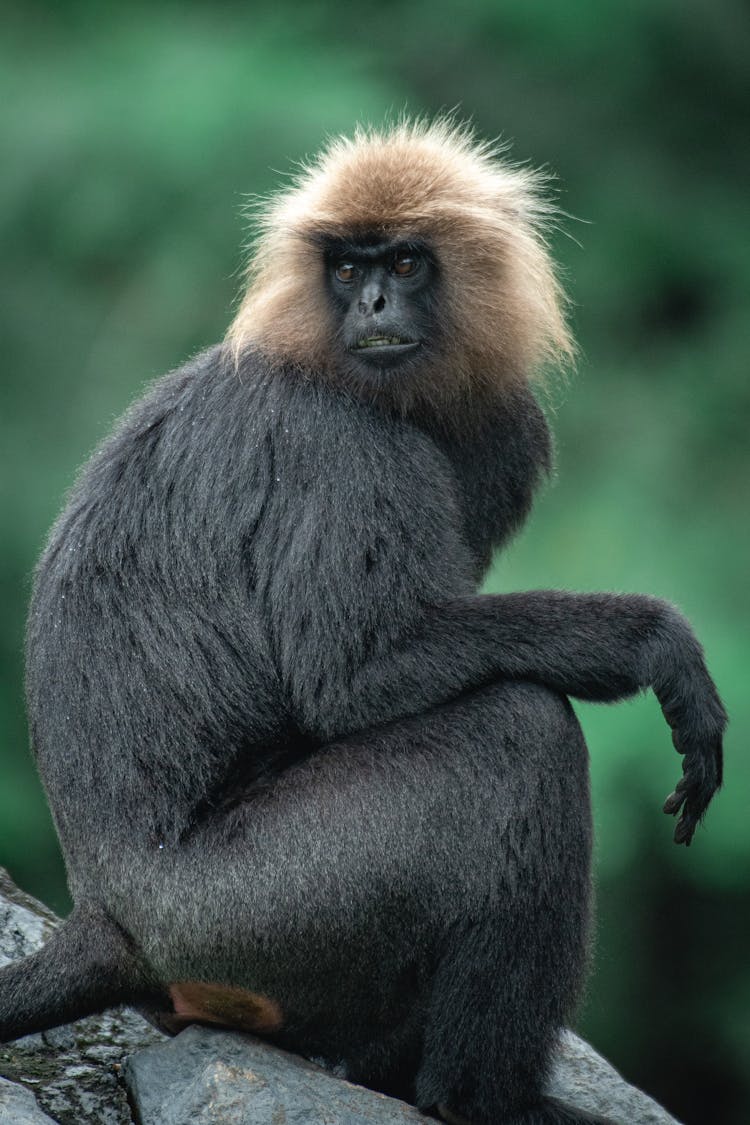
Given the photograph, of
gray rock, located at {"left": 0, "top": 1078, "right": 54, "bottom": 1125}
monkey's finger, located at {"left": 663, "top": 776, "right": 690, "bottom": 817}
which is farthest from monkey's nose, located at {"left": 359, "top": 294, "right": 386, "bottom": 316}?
gray rock, located at {"left": 0, "top": 1078, "right": 54, "bottom": 1125}

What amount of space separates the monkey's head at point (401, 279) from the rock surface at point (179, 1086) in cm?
211

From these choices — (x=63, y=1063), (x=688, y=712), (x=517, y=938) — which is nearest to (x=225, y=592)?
(x=517, y=938)

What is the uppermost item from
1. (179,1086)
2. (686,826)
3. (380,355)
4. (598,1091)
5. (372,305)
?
(372,305)

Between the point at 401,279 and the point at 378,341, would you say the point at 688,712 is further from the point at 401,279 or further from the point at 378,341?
the point at 401,279

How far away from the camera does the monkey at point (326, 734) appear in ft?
15.1

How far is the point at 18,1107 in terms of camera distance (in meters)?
4.41

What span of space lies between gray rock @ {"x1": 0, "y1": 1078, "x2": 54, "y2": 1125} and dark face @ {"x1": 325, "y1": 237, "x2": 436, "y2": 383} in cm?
242

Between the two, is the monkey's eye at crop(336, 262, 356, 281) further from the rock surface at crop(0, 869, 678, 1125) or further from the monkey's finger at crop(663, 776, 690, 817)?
the rock surface at crop(0, 869, 678, 1125)

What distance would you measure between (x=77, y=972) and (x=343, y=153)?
2985 mm

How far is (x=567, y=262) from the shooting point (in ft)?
29.7

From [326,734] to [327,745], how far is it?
1.8 inches

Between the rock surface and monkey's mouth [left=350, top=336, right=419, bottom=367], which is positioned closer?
the rock surface

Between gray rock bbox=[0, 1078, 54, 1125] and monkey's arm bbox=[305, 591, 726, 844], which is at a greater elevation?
monkey's arm bbox=[305, 591, 726, 844]

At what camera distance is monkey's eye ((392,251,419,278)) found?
17.6 feet
